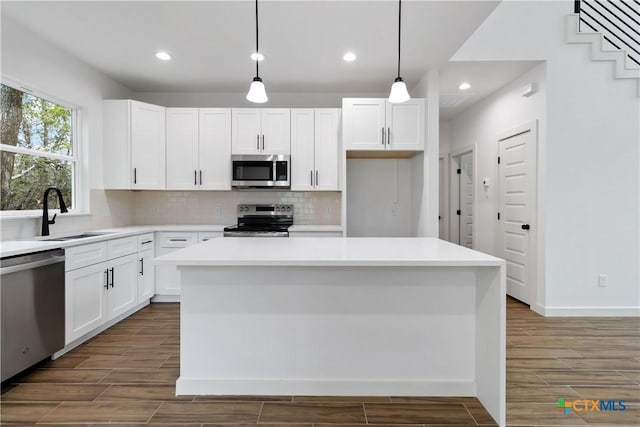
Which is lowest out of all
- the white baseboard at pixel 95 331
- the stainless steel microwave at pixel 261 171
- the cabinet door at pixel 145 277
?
the white baseboard at pixel 95 331

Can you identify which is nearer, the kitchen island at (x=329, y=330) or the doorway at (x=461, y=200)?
the kitchen island at (x=329, y=330)

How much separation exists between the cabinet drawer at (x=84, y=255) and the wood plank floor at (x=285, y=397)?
2.27 ft

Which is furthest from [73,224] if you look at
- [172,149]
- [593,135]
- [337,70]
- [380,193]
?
[593,135]

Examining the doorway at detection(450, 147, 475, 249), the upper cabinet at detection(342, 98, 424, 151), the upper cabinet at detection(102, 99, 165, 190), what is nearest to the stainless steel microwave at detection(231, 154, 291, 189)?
the upper cabinet at detection(342, 98, 424, 151)

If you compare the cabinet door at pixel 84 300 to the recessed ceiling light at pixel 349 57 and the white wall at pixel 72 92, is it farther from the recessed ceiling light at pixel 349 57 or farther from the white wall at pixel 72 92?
the recessed ceiling light at pixel 349 57

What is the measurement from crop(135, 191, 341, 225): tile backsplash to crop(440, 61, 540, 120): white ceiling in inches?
76.3

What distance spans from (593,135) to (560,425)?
9.97 feet

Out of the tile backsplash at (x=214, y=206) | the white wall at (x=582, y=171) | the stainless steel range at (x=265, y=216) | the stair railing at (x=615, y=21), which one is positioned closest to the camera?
the white wall at (x=582, y=171)

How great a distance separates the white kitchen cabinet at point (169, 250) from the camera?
13.5 feet

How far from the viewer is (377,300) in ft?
7.15

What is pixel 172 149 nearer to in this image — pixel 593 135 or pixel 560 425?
pixel 560 425

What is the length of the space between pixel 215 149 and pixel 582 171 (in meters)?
4.05

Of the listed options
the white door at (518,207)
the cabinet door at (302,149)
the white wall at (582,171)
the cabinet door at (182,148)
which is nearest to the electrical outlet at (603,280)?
the white wall at (582,171)

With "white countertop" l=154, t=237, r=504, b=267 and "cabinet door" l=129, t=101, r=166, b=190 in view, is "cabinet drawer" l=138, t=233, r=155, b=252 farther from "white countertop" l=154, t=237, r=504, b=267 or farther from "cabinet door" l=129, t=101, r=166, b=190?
"white countertop" l=154, t=237, r=504, b=267
